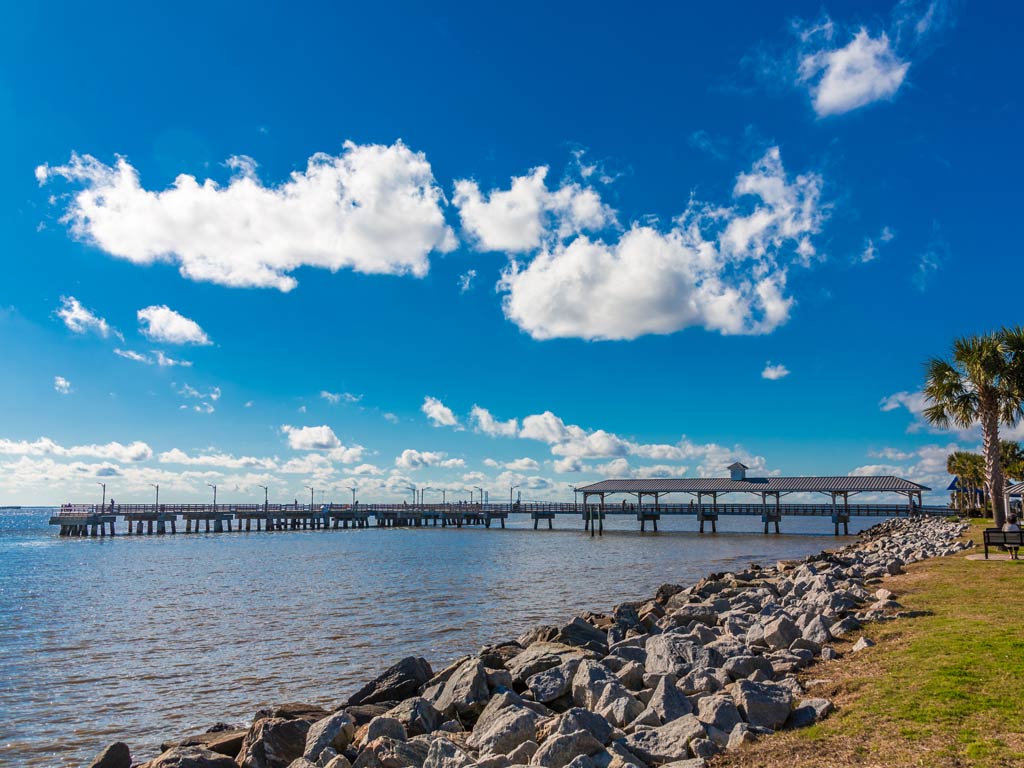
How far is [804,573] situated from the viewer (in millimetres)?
19734

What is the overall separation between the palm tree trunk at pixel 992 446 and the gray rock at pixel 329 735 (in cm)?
2853

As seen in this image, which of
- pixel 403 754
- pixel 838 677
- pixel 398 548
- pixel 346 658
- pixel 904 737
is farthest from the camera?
pixel 398 548

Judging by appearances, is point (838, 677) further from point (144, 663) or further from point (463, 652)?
point (144, 663)

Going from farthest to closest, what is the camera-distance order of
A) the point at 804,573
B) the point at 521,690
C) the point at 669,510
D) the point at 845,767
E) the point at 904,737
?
the point at 669,510 → the point at 804,573 → the point at 521,690 → the point at 904,737 → the point at 845,767

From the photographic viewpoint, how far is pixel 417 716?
27.1 feet

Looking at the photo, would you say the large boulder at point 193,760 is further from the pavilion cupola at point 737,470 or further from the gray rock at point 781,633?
the pavilion cupola at point 737,470

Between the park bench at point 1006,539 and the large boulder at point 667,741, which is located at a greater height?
the park bench at point 1006,539

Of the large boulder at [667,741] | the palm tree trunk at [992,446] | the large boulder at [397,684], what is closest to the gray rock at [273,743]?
the large boulder at [397,684]

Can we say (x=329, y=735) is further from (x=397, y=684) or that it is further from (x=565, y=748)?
(x=565, y=748)

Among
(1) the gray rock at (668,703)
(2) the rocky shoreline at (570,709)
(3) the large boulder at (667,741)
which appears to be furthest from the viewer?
(1) the gray rock at (668,703)

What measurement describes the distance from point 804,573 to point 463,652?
9.90 m

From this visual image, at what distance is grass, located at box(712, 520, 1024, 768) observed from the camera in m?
5.77

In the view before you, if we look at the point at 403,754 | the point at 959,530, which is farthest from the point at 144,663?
the point at 959,530

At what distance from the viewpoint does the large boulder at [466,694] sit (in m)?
8.80
